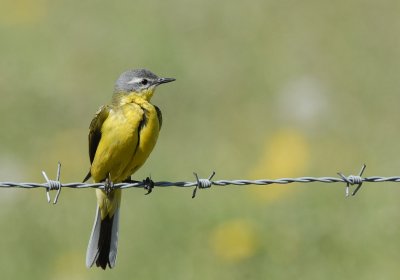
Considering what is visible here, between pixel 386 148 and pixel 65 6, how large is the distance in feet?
22.0

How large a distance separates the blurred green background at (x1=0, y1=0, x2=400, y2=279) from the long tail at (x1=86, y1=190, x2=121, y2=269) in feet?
4.23

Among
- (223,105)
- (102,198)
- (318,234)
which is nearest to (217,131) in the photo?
(223,105)

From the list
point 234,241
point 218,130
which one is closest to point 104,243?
point 234,241

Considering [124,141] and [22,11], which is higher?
[22,11]

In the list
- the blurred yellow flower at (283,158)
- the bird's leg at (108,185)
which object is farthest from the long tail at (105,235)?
the blurred yellow flower at (283,158)

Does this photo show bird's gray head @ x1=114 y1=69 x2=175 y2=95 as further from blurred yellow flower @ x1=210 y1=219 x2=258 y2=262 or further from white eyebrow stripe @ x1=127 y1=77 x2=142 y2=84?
blurred yellow flower @ x1=210 y1=219 x2=258 y2=262

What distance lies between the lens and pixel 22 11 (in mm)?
17078

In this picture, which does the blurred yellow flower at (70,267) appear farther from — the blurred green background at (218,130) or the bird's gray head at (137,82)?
the bird's gray head at (137,82)

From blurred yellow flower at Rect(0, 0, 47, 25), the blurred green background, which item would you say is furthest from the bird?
blurred yellow flower at Rect(0, 0, 47, 25)

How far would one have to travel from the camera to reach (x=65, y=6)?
17188 mm

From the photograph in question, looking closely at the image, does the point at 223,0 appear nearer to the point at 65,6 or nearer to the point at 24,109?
the point at 65,6

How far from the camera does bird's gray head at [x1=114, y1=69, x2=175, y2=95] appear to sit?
929 centimetres

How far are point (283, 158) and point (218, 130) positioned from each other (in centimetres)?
146

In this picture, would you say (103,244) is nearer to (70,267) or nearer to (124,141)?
(124,141)
